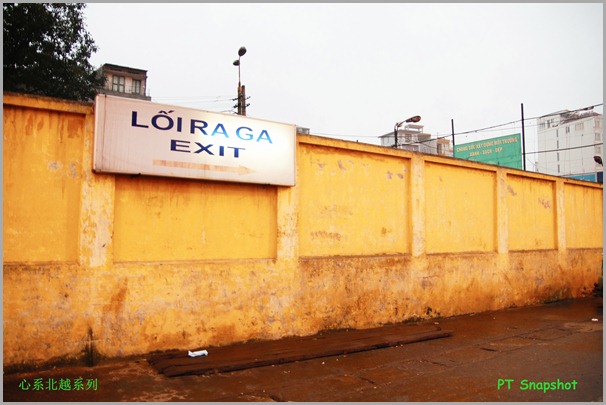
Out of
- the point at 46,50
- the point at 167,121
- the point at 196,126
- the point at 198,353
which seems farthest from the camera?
the point at 46,50

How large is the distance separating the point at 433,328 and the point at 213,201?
173 inches

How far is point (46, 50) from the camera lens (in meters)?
18.7

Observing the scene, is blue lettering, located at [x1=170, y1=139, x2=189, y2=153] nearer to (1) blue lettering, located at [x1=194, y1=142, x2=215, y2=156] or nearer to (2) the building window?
(1) blue lettering, located at [x1=194, y1=142, x2=215, y2=156]

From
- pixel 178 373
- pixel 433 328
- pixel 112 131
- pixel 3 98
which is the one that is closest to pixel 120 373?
pixel 178 373

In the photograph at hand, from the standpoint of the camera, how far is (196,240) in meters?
6.27

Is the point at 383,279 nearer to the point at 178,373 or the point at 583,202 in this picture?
the point at 178,373

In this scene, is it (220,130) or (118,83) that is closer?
(220,130)

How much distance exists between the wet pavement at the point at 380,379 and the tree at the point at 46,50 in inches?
631

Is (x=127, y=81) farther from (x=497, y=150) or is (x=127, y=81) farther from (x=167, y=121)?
(x=167, y=121)

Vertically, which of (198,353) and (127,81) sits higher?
(127,81)

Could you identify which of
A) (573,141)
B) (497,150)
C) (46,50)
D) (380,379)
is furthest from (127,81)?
(573,141)

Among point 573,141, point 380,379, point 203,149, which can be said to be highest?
point 573,141

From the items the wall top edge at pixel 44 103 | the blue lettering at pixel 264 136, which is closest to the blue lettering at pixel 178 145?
the wall top edge at pixel 44 103

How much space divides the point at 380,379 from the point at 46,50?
19.7 metres
